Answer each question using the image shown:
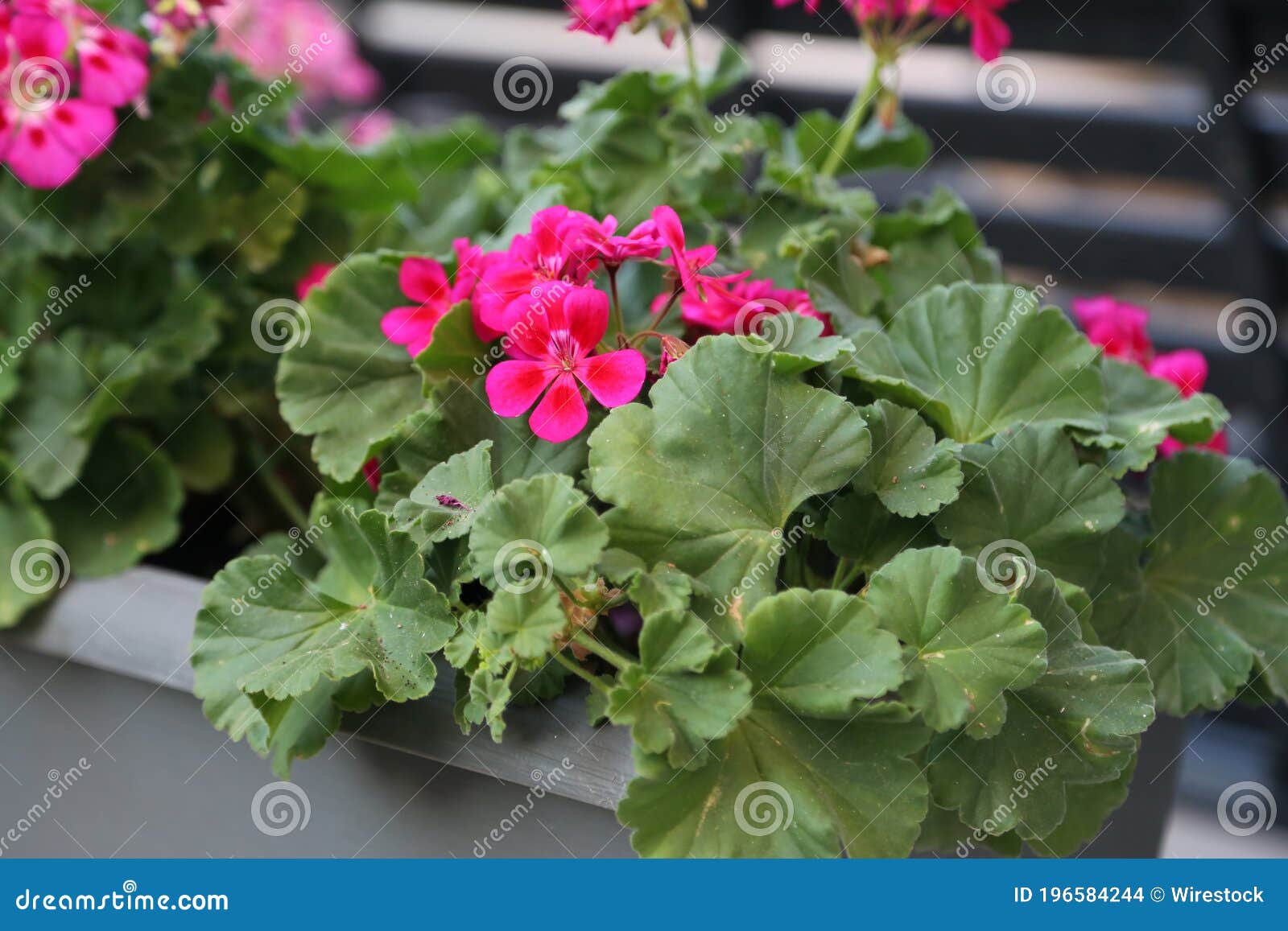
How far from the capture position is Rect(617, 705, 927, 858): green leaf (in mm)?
551

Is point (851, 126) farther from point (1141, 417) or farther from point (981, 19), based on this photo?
point (1141, 417)

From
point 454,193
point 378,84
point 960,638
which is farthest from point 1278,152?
point 378,84

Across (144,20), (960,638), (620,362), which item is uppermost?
A: (144,20)

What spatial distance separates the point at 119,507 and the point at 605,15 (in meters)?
0.55

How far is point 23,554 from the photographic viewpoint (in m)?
0.90

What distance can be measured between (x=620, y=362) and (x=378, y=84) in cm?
218

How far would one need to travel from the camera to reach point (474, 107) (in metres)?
2.58

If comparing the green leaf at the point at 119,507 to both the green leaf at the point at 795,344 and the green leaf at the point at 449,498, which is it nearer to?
the green leaf at the point at 449,498

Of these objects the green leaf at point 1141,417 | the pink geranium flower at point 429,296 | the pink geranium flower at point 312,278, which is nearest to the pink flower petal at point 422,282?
the pink geranium flower at point 429,296

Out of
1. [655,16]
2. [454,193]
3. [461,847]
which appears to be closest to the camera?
[461,847]

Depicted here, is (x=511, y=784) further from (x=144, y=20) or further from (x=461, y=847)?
(x=144, y=20)

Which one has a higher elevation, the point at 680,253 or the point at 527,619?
the point at 680,253

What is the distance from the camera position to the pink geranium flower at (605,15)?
75 cm

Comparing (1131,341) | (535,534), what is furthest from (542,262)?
(1131,341)
